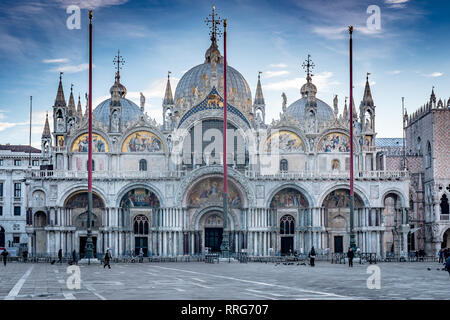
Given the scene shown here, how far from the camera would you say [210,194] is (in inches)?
2638

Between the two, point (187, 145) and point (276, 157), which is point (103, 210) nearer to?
point (187, 145)

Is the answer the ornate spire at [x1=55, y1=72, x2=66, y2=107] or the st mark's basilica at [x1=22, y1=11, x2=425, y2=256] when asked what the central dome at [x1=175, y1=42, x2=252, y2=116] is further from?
the ornate spire at [x1=55, y1=72, x2=66, y2=107]

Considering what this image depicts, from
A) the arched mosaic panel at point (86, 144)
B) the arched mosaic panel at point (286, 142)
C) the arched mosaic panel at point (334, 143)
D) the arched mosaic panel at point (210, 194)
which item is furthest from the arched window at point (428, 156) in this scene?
the arched mosaic panel at point (86, 144)

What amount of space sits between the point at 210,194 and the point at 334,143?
1320cm

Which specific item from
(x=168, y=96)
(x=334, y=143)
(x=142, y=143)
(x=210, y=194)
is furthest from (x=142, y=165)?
(x=334, y=143)

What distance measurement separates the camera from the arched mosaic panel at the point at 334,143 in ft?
227

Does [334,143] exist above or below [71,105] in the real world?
below

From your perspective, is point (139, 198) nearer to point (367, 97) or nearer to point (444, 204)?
point (367, 97)

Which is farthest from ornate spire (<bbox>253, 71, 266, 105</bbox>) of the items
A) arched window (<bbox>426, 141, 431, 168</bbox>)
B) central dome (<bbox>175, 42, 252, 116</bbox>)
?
arched window (<bbox>426, 141, 431, 168</bbox>)

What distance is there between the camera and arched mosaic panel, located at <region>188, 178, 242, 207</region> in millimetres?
66875

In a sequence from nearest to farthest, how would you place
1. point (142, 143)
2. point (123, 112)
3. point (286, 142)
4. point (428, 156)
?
1. point (142, 143)
2. point (286, 142)
3. point (428, 156)
4. point (123, 112)

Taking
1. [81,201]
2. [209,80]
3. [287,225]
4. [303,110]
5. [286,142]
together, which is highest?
[209,80]

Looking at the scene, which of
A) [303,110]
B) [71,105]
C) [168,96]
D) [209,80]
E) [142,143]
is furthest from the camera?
[303,110]

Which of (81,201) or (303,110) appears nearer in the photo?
(81,201)
